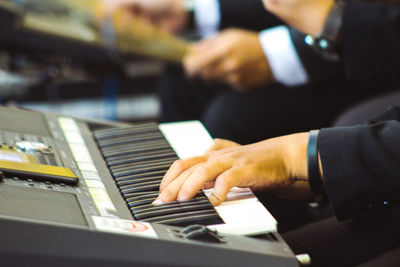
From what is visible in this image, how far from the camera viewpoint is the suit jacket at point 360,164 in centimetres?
77

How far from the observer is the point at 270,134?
61.0 inches

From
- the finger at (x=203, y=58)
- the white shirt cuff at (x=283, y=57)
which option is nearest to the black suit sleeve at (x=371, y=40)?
the white shirt cuff at (x=283, y=57)

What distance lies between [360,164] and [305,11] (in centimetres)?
69

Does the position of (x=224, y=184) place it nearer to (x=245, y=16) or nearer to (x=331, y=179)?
(x=331, y=179)

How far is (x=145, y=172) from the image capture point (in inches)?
32.9

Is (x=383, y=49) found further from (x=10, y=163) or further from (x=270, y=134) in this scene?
(x=10, y=163)

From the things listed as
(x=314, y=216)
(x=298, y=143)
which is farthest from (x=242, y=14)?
(x=298, y=143)

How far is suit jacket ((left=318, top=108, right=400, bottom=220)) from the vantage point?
767 mm

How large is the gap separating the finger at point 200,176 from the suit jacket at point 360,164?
0.14 m

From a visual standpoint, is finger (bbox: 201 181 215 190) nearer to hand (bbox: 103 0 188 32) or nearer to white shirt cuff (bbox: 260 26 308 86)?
white shirt cuff (bbox: 260 26 308 86)

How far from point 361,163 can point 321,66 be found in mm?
844

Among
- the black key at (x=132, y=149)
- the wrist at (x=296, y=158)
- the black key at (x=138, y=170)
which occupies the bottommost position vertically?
the wrist at (x=296, y=158)

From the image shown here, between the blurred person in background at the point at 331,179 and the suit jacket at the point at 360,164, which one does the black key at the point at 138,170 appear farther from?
the suit jacket at the point at 360,164

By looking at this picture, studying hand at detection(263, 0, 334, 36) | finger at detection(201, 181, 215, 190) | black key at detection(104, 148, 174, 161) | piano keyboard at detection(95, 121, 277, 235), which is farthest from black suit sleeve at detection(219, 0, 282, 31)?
A: finger at detection(201, 181, 215, 190)
